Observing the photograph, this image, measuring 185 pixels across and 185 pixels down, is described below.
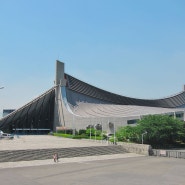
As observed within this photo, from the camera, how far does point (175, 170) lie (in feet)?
71.7

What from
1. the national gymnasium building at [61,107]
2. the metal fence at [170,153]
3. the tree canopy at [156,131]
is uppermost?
the national gymnasium building at [61,107]

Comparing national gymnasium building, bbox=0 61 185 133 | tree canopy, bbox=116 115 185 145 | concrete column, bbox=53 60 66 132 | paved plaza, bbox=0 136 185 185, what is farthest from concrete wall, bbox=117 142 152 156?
concrete column, bbox=53 60 66 132

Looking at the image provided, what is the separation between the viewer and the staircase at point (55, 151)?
82.4ft

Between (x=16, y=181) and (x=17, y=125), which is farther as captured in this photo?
(x=17, y=125)

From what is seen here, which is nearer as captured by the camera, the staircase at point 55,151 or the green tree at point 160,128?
the staircase at point 55,151

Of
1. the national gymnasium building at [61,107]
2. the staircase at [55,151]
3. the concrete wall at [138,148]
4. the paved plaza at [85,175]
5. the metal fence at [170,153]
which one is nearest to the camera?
the paved plaza at [85,175]

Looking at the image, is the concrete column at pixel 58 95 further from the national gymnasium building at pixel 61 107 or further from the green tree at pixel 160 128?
the green tree at pixel 160 128

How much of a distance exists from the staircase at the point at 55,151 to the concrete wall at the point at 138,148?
67 centimetres

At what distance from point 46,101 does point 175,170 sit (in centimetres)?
4653

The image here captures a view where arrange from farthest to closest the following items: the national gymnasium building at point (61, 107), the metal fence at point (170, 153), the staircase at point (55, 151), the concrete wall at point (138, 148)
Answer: the national gymnasium building at point (61, 107), the concrete wall at point (138, 148), the metal fence at point (170, 153), the staircase at point (55, 151)

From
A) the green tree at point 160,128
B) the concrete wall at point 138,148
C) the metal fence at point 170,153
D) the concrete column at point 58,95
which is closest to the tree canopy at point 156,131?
the green tree at point 160,128

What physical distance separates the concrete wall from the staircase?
0.67 metres

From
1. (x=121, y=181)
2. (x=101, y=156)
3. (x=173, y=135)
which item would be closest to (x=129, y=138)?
(x=173, y=135)

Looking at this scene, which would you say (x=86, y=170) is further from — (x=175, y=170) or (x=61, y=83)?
(x=61, y=83)
